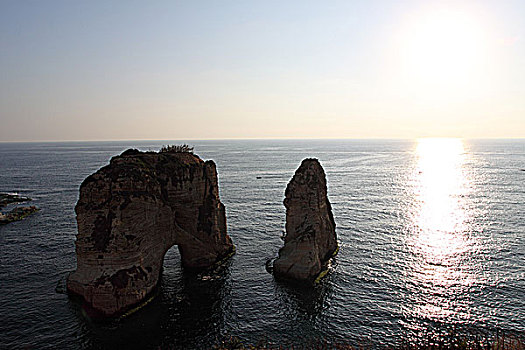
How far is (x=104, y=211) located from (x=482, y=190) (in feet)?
370

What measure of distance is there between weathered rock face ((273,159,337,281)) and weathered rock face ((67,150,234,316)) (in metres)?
13.8

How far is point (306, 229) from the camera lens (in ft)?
143

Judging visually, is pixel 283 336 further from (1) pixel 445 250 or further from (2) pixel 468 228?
(2) pixel 468 228

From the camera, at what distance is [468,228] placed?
2581 inches

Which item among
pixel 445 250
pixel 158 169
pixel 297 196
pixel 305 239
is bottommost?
pixel 445 250

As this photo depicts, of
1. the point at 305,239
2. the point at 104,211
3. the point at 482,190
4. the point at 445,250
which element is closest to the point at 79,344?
the point at 104,211

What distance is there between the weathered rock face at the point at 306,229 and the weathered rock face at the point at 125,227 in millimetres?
13816

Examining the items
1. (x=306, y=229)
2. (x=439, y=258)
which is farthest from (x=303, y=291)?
(x=439, y=258)

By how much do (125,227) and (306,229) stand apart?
71.8ft

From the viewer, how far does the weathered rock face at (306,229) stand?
41031mm

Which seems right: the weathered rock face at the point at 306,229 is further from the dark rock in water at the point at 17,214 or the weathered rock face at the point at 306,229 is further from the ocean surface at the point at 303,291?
the dark rock in water at the point at 17,214

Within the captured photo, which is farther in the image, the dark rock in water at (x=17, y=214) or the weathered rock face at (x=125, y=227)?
the dark rock in water at (x=17, y=214)

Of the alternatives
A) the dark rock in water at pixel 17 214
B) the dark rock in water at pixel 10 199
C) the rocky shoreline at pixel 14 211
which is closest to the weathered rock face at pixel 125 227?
the dark rock in water at pixel 17 214

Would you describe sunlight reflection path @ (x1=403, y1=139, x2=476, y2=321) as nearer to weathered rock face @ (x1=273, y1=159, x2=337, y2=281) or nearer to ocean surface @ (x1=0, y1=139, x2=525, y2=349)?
ocean surface @ (x1=0, y1=139, x2=525, y2=349)
